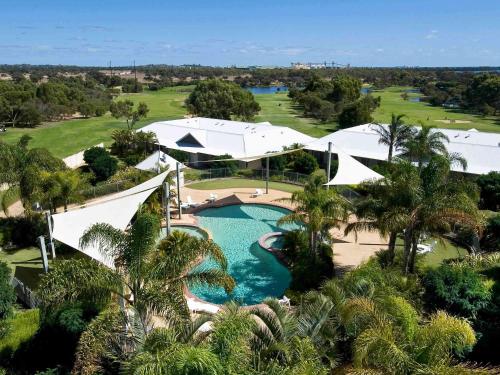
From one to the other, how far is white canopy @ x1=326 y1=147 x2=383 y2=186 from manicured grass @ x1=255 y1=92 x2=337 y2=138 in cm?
2979

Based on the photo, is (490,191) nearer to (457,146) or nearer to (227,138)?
(457,146)

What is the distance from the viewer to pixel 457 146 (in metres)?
35.4

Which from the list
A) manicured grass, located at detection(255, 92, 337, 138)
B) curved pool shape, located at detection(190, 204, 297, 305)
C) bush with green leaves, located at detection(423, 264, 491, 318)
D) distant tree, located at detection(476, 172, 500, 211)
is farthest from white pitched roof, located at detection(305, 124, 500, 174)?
bush with green leaves, located at detection(423, 264, 491, 318)

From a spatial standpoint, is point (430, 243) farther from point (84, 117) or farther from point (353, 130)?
point (84, 117)

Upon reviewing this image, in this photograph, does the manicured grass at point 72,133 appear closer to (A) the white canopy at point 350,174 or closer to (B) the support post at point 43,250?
(A) the white canopy at point 350,174

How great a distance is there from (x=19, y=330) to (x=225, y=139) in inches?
1139

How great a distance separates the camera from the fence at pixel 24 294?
15.8 metres

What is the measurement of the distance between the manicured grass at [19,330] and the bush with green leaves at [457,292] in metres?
13.1

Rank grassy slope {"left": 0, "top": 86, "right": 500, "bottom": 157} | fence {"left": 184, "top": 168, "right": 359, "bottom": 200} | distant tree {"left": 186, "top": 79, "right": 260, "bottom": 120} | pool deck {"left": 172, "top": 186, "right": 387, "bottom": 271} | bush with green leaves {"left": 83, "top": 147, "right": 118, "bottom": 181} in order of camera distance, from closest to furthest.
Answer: pool deck {"left": 172, "top": 186, "right": 387, "bottom": 271}, bush with green leaves {"left": 83, "top": 147, "right": 118, "bottom": 181}, fence {"left": 184, "top": 168, "right": 359, "bottom": 200}, grassy slope {"left": 0, "top": 86, "right": 500, "bottom": 157}, distant tree {"left": 186, "top": 79, "right": 260, "bottom": 120}

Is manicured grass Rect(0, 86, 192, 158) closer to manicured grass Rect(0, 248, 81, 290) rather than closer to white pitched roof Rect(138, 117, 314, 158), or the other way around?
white pitched roof Rect(138, 117, 314, 158)

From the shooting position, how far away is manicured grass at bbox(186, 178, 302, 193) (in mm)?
32388

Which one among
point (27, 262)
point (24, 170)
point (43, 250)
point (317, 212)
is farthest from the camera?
point (24, 170)

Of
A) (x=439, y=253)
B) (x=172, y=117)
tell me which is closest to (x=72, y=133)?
(x=172, y=117)

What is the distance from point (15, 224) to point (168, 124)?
2537cm
